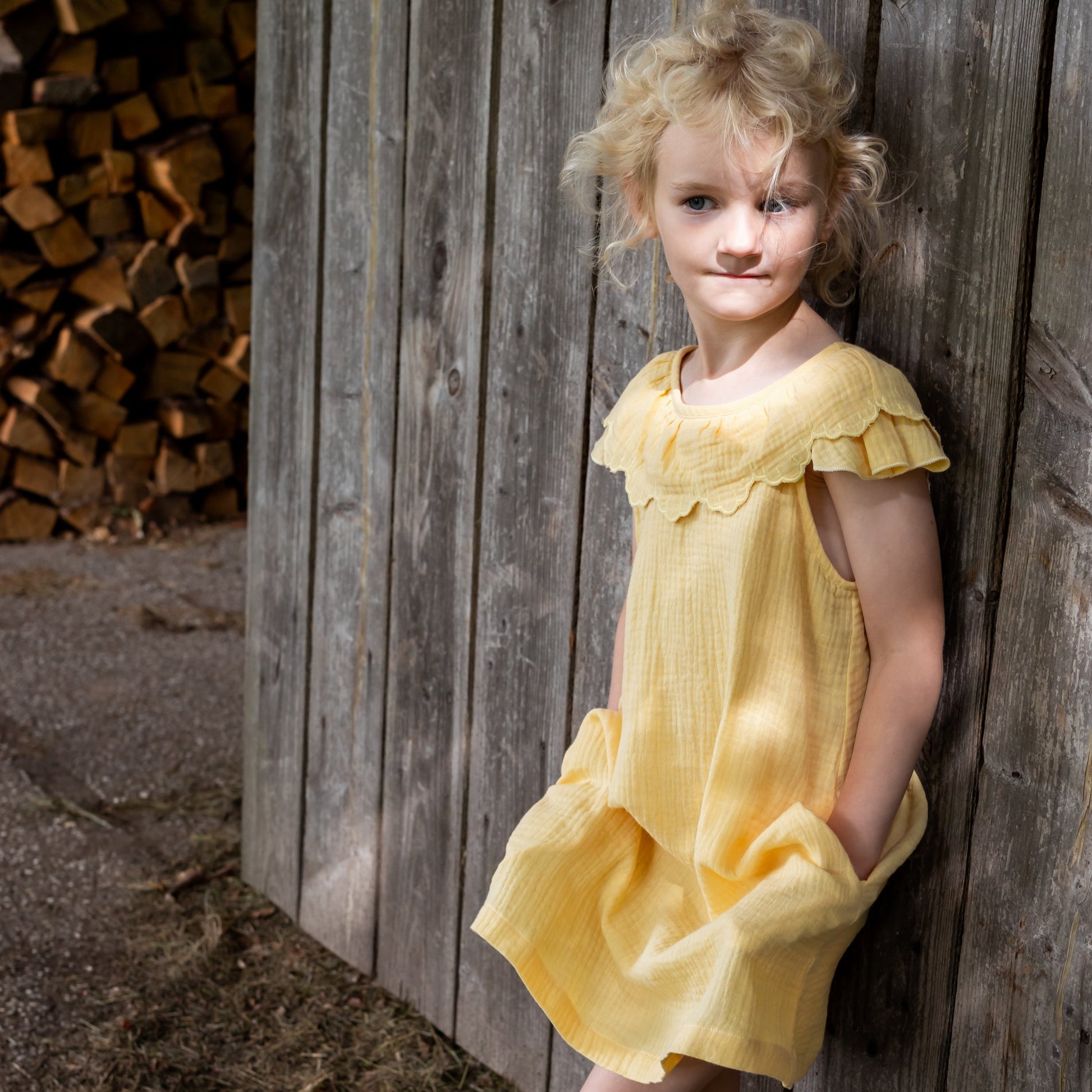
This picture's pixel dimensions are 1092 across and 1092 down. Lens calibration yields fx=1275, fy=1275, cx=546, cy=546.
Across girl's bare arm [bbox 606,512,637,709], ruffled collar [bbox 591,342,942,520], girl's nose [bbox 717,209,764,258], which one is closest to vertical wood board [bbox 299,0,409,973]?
girl's bare arm [bbox 606,512,637,709]

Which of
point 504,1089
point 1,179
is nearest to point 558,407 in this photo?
point 504,1089

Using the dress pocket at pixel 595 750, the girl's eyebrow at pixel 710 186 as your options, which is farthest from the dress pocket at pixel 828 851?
the girl's eyebrow at pixel 710 186

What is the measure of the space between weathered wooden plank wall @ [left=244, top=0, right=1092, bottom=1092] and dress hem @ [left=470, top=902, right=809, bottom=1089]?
30 cm

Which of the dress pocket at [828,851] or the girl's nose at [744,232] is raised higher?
the girl's nose at [744,232]

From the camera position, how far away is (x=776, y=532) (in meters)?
1.35

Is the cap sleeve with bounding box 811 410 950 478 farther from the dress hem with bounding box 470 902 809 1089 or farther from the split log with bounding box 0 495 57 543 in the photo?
the split log with bounding box 0 495 57 543

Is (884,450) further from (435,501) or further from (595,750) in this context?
(435,501)

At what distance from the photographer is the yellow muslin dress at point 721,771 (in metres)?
1.29

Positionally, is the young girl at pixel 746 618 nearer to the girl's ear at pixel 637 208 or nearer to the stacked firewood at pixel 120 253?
the girl's ear at pixel 637 208

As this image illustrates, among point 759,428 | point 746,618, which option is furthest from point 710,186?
point 746,618

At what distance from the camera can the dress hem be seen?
1.28 m

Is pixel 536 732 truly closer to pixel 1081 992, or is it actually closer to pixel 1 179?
pixel 1081 992

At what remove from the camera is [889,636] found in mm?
1328

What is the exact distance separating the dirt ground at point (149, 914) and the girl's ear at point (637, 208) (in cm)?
152
